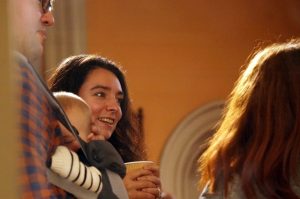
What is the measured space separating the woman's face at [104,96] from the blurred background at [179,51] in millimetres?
3139

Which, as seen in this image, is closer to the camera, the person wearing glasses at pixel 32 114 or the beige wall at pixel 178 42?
the person wearing glasses at pixel 32 114

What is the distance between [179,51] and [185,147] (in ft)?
2.56

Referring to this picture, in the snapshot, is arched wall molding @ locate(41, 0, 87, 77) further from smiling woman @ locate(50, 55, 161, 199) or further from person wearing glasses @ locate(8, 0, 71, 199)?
person wearing glasses @ locate(8, 0, 71, 199)

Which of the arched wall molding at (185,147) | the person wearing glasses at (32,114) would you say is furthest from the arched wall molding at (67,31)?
the person wearing glasses at (32,114)

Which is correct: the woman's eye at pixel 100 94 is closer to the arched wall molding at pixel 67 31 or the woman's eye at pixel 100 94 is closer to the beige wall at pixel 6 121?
the beige wall at pixel 6 121

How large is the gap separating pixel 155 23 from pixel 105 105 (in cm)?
369

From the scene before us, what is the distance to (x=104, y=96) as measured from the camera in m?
2.52

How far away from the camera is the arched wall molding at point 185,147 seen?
19.7ft

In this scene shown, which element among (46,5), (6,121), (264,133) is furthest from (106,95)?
(6,121)

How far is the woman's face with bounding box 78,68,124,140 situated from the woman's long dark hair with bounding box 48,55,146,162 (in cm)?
2

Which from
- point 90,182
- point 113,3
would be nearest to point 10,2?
point 90,182

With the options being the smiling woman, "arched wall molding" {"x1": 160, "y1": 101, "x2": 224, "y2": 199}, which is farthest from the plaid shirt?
"arched wall molding" {"x1": 160, "y1": 101, "x2": 224, "y2": 199}

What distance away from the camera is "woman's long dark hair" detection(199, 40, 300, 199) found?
1519mm

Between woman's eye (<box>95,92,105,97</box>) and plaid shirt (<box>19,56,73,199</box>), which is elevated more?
plaid shirt (<box>19,56,73,199</box>)
